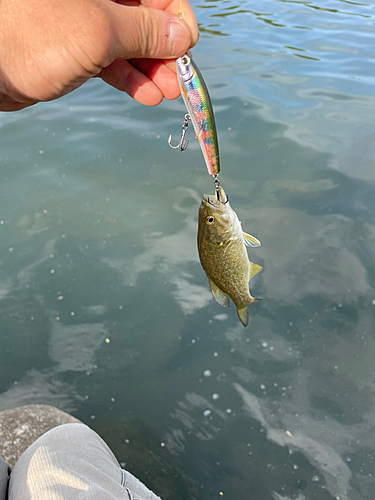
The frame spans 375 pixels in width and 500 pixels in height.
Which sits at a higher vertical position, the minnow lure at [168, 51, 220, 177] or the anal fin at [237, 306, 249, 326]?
the minnow lure at [168, 51, 220, 177]

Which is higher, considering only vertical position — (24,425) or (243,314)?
(243,314)

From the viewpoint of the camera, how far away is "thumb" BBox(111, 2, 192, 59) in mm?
1634

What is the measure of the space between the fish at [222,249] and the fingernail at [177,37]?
65cm

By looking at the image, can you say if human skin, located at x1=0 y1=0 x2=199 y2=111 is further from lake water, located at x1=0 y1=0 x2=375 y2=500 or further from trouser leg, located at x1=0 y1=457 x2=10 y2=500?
lake water, located at x1=0 y1=0 x2=375 y2=500

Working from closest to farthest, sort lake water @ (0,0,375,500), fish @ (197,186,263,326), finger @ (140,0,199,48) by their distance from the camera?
finger @ (140,0,199,48) → fish @ (197,186,263,326) → lake water @ (0,0,375,500)

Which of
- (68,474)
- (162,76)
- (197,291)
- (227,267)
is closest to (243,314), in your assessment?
(227,267)

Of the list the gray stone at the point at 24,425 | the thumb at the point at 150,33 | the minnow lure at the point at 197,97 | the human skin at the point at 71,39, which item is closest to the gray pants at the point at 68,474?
the gray stone at the point at 24,425

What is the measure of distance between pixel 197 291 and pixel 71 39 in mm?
2549

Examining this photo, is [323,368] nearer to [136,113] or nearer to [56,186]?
[56,186]

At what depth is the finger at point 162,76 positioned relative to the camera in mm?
2145

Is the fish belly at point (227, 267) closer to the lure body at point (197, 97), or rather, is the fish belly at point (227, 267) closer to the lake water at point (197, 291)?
the lure body at point (197, 97)

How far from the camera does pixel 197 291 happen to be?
12.3 feet

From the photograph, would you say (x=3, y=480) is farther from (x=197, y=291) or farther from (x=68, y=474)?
(x=197, y=291)

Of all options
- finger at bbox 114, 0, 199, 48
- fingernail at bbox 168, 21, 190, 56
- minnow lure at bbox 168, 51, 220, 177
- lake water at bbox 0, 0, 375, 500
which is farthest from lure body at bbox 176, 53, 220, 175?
lake water at bbox 0, 0, 375, 500
